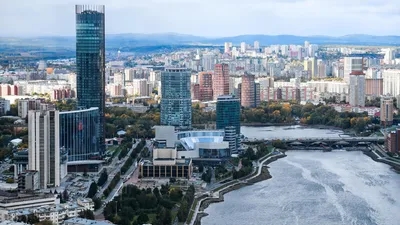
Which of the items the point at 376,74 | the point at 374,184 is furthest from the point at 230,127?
the point at 376,74

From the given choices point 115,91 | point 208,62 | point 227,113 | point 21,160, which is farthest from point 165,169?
point 208,62

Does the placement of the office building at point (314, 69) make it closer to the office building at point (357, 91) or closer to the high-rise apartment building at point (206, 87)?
the office building at point (357, 91)

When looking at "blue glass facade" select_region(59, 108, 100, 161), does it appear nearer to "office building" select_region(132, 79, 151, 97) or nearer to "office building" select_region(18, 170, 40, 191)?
"office building" select_region(18, 170, 40, 191)

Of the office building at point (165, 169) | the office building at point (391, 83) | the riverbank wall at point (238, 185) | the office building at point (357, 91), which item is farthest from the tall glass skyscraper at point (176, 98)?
→ the office building at point (391, 83)

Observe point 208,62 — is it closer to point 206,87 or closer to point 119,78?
point 119,78

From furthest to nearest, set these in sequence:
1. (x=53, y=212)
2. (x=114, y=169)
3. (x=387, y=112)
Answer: (x=387, y=112), (x=114, y=169), (x=53, y=212)
